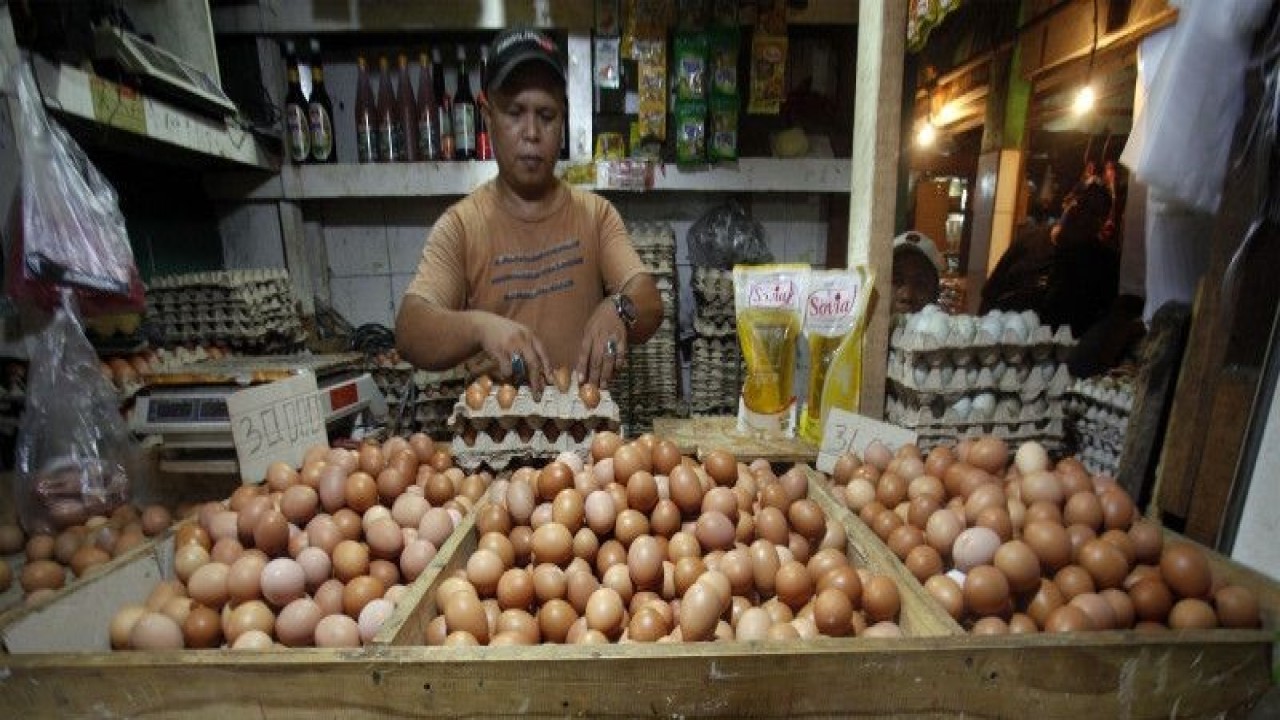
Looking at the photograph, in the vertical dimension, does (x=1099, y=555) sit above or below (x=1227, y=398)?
below

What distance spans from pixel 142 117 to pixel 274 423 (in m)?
2.52

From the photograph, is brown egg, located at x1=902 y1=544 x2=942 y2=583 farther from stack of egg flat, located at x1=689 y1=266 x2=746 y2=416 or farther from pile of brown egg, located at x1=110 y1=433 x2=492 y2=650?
stack of egg flat, located at x1=689 y1=266 x2=746 y2=416

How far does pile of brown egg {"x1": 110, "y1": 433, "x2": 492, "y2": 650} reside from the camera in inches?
45.4

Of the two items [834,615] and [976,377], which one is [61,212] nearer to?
[834,615]

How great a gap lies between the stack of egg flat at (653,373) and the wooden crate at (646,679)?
357 centimetres

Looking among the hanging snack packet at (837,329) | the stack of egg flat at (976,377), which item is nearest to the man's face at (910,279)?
the stack of egg flat at (976,377)

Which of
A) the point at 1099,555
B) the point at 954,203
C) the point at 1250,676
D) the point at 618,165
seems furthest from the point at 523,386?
the point at 954,203

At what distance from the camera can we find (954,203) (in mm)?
12172

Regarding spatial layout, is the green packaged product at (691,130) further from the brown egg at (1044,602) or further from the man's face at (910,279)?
the brown egg at (1044,602)

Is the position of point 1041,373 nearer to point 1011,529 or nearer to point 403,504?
point 1011,529

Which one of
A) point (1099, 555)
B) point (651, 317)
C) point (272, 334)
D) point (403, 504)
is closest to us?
point (1099, 555)

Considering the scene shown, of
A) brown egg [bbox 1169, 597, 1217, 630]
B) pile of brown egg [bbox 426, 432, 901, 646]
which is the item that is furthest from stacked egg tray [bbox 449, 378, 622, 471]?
brown egg [bbox 1169, 597, 1217, 630]

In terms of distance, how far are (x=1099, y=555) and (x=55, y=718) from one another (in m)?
1.99

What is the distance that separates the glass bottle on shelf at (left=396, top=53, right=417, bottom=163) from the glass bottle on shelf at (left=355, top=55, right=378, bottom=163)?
22cm
